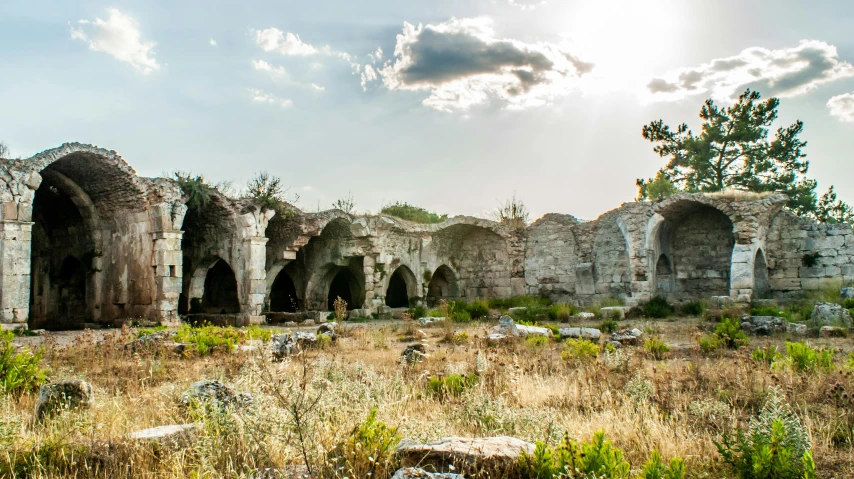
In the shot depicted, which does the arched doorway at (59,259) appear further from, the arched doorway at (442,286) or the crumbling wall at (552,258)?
the crumbling wall at (552,258)

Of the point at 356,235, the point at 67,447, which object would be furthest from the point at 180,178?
the point at 67,447

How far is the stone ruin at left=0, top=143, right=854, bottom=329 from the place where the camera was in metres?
14.9

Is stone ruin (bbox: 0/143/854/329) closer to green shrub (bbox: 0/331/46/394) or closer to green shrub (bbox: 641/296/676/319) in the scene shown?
green shrub (bbox: 641/296/676/319)

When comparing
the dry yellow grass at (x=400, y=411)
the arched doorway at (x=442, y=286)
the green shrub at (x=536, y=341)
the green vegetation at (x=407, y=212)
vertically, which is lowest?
the dry yellow grass at (x=400, y=411)

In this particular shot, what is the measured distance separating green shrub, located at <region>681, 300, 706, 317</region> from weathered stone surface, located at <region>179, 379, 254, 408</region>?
1462 centimetres

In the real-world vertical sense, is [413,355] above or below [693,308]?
below

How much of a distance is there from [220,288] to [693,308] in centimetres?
1454

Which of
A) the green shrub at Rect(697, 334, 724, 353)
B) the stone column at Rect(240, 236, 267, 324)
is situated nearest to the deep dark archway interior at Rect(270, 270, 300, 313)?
the stone column at Rect(240, 236, 267, 324)

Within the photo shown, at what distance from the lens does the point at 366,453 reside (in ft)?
12.0

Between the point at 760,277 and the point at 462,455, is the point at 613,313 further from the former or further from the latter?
the point at 462,455

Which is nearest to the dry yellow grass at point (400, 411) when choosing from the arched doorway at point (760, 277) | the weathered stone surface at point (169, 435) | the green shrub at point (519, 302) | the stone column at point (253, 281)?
the weathered stone surface at point (169, 435)

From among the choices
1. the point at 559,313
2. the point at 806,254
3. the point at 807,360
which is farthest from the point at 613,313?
the point at 807,360

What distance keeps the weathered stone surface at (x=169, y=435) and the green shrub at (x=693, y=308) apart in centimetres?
1533

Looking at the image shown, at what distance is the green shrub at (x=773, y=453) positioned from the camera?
11.3ft
